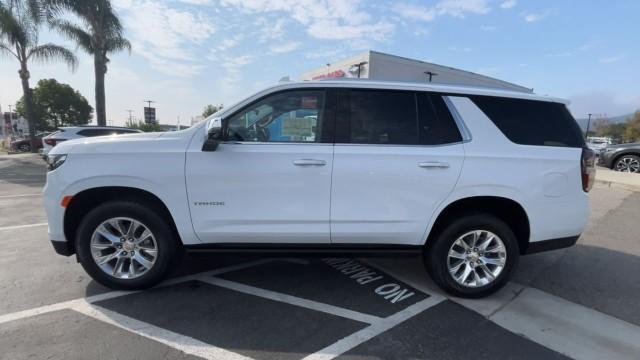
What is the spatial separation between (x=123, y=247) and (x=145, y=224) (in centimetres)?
33

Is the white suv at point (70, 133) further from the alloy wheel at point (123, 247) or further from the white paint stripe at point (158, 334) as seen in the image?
the white paint stripe at point (158, 334)

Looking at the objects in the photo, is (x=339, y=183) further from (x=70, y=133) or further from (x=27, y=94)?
(x=27, y=94)

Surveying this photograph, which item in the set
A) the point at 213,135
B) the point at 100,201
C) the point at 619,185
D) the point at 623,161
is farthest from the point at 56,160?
the point at 623,161

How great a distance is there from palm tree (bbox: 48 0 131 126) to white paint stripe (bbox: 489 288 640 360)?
22.4 meters

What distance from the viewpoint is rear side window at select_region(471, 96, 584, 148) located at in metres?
3.50

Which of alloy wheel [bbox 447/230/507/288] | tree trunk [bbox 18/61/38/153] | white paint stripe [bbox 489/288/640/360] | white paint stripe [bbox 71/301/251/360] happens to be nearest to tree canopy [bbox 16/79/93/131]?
tree trunk [bbox 18/61/38/153]

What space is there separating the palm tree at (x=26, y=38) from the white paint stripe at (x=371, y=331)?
22.1 m

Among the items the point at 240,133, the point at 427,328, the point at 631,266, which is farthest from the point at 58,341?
the point at 631,266

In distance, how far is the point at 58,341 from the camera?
2762 mm

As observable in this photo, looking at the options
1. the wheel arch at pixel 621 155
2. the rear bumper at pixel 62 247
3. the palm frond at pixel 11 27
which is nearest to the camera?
the rear bumper at pixel 62 247

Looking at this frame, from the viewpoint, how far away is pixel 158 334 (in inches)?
113

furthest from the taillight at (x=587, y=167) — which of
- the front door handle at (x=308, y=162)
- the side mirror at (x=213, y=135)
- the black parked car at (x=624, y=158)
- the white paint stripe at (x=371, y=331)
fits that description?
the black parked car at (x=624, y=158)

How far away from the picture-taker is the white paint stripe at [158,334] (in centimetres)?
265

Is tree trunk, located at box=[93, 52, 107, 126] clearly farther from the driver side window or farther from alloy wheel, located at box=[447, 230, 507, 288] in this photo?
alloy wheel, located at box=[447, 230, 507, 288]
